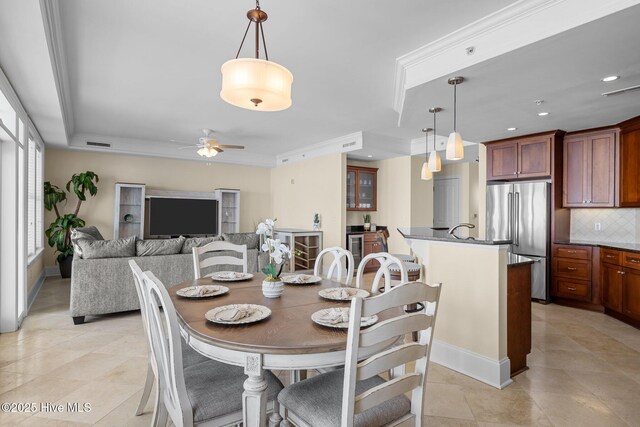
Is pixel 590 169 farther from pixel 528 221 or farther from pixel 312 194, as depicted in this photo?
pixel 312 194

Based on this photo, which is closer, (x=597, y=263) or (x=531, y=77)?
(x=531, y=77)

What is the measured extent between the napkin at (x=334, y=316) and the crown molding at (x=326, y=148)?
480 cm

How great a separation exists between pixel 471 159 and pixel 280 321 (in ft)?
22.0

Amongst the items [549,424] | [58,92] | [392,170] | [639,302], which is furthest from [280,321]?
[392,170]

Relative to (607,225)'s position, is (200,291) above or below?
below

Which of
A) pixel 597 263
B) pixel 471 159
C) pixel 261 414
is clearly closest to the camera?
pixel 261 414

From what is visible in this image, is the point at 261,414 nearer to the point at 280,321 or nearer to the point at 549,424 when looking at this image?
the point at 280,321

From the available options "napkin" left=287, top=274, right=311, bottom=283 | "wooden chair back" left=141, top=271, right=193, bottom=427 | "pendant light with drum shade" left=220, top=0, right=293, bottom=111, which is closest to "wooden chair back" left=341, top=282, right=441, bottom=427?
"wooden chair back" left=141, top=271, right=193, bottom=427

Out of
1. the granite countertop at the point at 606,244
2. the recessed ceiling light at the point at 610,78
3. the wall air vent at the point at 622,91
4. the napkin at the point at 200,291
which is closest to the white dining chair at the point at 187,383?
the napkin at the point at 200,291

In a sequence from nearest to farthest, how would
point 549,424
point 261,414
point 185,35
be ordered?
point 261,414 → point 549,424 → point 185,35

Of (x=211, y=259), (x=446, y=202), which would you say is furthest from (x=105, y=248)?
(x=446, y=202)

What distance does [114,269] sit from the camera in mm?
3779

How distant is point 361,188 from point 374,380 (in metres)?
5.84

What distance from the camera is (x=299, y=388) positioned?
1462 millimetres
